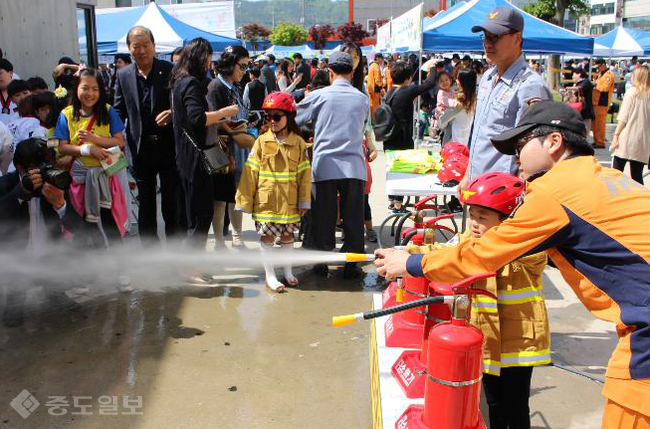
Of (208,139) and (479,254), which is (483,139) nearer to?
(479,254)

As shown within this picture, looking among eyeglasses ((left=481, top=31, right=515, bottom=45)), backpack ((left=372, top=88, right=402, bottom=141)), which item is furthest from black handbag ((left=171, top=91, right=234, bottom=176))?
eyeglasses ((left=481, top=31, right=515, bottom=45))

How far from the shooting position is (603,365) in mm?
4141

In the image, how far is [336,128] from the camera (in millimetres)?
5484

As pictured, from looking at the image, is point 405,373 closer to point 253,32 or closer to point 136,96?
point 136,96

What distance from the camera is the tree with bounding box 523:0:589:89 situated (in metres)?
14.4

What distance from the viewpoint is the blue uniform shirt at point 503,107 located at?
3.68m

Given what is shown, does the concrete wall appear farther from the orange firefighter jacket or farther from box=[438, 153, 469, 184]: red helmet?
the orange firefighter jacket

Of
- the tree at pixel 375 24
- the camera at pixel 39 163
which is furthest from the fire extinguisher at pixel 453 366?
the tree at pixel 375 24

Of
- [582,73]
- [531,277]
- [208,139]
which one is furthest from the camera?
[582,73]

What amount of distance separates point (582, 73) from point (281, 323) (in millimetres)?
15699

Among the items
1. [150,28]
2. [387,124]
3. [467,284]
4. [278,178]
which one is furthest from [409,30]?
[467,284]

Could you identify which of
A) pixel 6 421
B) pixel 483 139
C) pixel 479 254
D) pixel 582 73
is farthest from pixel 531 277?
pixel 582 73

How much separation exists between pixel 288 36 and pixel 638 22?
4254 centimetres

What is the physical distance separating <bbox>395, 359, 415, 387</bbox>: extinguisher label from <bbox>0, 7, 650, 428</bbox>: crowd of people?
1.11 feet
